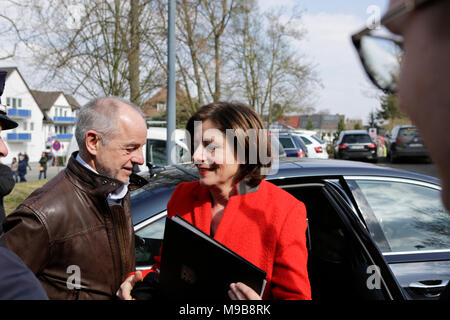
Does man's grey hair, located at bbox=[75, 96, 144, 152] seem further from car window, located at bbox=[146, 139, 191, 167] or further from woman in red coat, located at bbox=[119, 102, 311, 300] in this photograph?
car window, located at bbox=[146, 139, 191, 167]

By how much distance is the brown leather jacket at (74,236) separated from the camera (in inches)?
60.5

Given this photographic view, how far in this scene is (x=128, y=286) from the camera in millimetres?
1717

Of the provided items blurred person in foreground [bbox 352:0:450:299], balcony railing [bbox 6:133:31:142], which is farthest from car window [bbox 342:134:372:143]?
balcony railing [bbox 6:133:31:142]

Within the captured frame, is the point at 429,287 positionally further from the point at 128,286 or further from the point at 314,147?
the point at 314,147

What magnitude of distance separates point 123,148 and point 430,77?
66.5 inches

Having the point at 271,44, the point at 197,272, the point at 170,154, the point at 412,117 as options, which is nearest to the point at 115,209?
the point at 197,272

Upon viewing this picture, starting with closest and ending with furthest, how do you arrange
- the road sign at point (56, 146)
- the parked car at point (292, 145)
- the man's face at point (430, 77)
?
the man's face at point (430, 77) < the parked car at point (292, 145) < the road sign at point (56, 146)

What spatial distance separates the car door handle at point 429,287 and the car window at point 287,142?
12581mm

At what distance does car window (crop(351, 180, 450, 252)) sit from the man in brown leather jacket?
64.7 inches

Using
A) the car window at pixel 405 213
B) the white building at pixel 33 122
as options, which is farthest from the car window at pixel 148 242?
the white building at pixel 33 122

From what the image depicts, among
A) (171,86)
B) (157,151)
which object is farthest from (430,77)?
(157,151)

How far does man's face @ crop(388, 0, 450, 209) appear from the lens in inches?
25.2

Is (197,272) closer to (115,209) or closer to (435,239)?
(115,209)

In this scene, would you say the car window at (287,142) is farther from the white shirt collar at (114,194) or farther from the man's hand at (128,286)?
the man's hand at (128,286)
